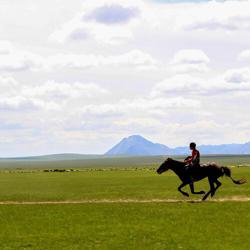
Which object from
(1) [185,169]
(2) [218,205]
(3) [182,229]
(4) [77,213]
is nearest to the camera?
(3) [182,229]

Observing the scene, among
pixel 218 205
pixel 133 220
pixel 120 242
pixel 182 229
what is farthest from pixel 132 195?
pixel 120 242

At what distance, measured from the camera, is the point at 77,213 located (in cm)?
2892

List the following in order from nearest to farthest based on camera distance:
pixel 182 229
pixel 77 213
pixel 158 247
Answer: pixel 158 247, pixel 182 229, pixel 77 213

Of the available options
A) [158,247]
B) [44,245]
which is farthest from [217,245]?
[44,245]

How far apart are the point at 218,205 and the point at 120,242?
1188 cm

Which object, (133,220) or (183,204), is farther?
(183,204)

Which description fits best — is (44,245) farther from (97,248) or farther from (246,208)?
(246,208)

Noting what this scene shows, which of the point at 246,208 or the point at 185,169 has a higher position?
the point at 185,169

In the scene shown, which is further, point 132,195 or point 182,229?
point 132,195

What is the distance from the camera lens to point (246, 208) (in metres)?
29.4

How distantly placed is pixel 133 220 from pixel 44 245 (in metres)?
6.58

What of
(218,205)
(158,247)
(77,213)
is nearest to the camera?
(158,247)

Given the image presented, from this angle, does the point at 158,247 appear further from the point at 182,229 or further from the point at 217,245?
the point at 182,229

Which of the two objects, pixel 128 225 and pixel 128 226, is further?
pixel 128 225
